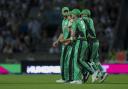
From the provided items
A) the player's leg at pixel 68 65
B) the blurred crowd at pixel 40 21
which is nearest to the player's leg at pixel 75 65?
the player's leg at pixel 68 65

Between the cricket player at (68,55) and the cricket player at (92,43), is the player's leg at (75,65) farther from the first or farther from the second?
the cricket player at (92,43)

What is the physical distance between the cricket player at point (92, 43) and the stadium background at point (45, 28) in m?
11.0

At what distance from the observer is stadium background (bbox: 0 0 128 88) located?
36263 mm

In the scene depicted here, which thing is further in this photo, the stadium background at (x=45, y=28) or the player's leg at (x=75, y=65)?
the stadium background at (x=45, y=28)

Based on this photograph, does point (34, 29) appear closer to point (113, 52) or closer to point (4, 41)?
point (4, 41)

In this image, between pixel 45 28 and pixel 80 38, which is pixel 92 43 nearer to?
pixel 80 38

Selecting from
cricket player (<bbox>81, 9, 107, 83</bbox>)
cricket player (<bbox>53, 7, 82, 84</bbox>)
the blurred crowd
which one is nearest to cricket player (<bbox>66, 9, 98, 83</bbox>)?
cricket player (<bbox>53, 7, 82, 84</bbox>)

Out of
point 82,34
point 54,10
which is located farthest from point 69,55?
point 54,10

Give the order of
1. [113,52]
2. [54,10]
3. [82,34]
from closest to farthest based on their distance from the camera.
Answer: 1. [82,34]
2. [113,52]
3. [54,10]

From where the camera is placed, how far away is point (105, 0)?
131 feet

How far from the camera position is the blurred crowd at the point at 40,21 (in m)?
36.8

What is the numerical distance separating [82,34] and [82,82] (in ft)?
5.42

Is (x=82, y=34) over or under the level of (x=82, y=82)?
over

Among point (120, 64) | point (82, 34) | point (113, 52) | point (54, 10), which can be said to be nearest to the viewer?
point (82, 34)
